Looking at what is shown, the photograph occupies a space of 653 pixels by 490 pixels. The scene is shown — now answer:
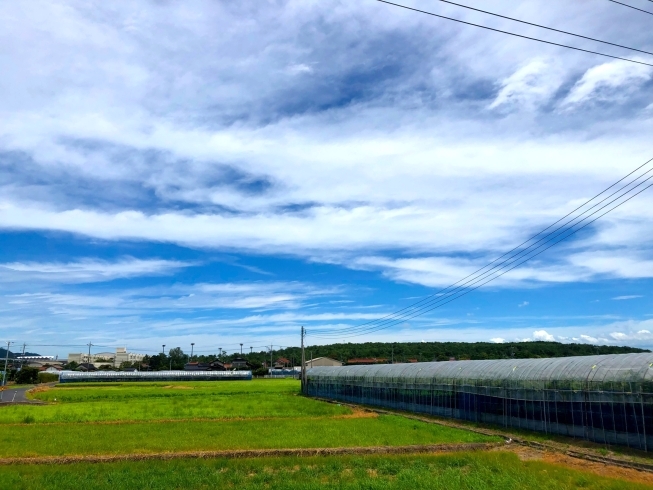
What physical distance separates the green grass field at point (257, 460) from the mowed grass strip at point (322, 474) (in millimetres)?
32

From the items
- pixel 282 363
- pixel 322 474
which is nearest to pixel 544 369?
pixel 322 474

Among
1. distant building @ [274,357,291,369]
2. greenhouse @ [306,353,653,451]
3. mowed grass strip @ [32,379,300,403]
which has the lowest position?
mowed grass strip @ [32,379,300,403]

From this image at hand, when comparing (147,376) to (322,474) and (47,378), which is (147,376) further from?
(322,474)

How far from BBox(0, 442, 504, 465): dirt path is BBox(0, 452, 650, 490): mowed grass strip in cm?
86

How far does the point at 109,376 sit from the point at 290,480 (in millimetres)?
122781

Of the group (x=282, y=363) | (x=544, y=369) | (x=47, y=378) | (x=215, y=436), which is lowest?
(x=47, y=378)

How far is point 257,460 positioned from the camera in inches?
773

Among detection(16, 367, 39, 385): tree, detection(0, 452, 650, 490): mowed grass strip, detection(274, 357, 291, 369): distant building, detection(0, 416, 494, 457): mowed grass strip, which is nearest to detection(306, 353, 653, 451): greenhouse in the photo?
detection(0, 416, 494, 457): mowed grass strip

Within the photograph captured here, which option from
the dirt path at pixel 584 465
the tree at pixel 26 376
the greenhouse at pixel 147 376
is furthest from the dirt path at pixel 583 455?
the tree at pixel 26 376

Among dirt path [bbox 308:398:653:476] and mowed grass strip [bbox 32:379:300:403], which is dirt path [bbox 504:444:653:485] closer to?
dirt path [bbox 308:398:653:476]

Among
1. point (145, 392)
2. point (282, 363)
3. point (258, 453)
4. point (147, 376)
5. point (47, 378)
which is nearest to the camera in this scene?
point (258, 453)

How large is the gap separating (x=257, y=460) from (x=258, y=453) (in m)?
1.05

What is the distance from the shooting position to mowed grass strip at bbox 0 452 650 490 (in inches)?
604

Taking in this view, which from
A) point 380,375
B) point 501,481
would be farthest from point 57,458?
point 380,375
